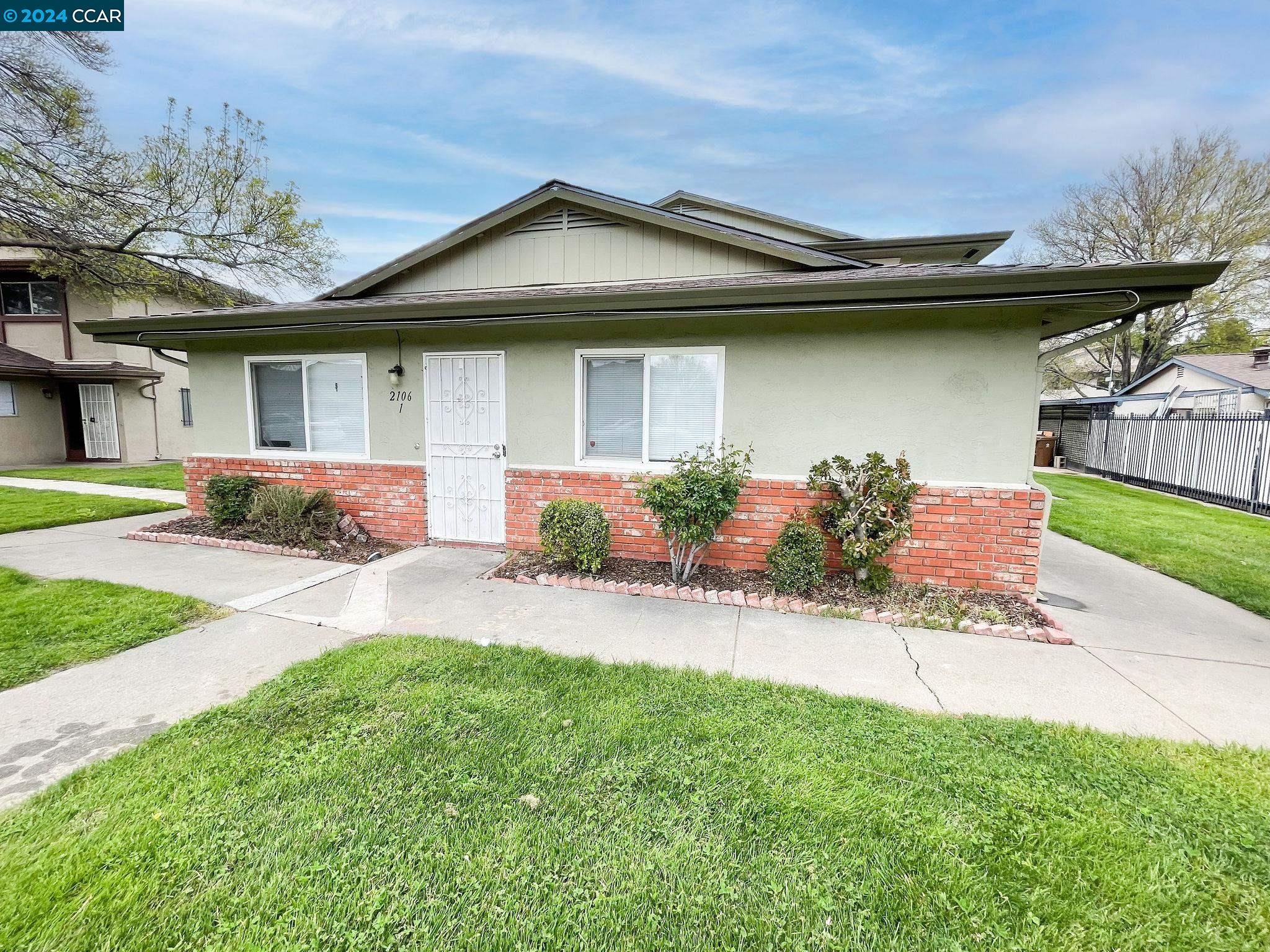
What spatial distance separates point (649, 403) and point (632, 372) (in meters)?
0.40

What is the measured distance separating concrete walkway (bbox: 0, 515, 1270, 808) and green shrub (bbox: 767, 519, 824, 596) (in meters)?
0.41

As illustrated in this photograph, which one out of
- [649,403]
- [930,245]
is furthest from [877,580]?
[930,245]

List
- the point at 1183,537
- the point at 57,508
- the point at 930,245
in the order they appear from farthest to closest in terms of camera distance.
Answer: the point at 57,508 < the point at 930,245 < the point at 1183,537

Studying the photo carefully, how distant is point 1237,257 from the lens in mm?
21219

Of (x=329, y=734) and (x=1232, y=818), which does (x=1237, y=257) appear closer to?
(x=1232, y=818)

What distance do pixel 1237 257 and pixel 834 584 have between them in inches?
1154

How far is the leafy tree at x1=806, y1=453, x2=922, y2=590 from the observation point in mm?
4723

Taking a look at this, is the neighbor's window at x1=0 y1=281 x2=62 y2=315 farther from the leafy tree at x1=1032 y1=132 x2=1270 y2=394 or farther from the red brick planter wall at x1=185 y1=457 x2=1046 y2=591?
the leafy tree at x1=1032 y1=132 x2=1270 y2=394

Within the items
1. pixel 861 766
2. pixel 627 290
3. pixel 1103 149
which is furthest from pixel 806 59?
pixel 1103 149

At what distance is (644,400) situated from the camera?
223 inches

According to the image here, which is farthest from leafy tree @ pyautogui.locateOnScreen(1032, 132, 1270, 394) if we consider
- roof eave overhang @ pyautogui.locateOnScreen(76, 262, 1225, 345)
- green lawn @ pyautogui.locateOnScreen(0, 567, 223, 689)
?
green lawn @ pyautogui.locateOnScreen(0, 567, 223, 689)

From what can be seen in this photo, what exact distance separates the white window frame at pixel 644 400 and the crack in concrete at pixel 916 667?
7.81ft

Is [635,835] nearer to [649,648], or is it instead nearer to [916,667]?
[649,648]

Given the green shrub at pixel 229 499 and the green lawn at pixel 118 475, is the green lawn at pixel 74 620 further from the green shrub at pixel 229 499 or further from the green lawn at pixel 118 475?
the green lawn at pixel 118 475
